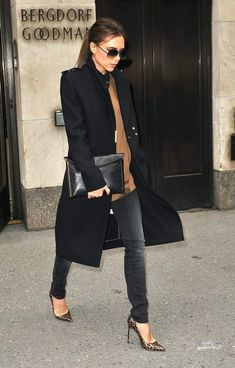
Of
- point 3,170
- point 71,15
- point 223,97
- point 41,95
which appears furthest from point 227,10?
point 3,170

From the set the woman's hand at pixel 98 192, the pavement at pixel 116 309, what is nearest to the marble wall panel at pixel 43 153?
the pavement at pixel 116 309

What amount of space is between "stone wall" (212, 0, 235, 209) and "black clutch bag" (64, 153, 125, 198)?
4038 mm

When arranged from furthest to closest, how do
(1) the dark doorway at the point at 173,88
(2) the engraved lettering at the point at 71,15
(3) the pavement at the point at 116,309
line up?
(1) the dark doorway at the point at 173,88 < (2) the engraved lettering at the point at 71,15 < (3) the pavement at the point at 116,309

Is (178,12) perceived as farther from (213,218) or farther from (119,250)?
(119,250)

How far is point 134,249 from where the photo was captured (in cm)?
358

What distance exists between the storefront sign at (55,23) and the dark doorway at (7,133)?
427 millimetres

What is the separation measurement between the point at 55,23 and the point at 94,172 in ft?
11.6

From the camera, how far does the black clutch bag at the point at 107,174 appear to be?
346cm

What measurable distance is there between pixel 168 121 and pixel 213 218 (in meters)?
1.32

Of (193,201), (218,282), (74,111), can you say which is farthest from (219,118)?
(74,111)

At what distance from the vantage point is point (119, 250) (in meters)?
5.85

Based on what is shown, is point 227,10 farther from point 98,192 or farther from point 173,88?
point 98,192

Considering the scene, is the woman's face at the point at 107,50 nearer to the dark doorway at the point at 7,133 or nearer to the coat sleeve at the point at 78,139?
the coat sleeve at the point at 78,139

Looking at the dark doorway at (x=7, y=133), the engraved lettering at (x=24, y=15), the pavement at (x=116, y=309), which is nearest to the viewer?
the pavement at (x=116, y=309)
